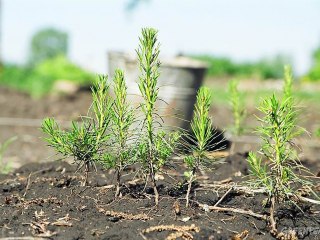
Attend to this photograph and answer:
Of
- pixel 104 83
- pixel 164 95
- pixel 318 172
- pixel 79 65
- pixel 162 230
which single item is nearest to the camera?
pixel 162 230

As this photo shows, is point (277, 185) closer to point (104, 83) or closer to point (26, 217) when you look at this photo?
point (104, 83)

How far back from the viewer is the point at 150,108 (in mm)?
2658

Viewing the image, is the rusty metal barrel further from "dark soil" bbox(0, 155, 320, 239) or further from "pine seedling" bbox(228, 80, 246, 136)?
"dark soil" bbox(0, 155, 320, 239)

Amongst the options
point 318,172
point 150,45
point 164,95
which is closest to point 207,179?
point 318,172

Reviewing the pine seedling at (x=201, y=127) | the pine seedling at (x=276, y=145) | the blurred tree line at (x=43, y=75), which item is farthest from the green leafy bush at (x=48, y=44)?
the pine seedling at (x=276, y=145)

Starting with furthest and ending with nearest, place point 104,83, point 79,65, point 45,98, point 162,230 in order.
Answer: point 79,65
point 45,98
point 104,83
point 162,230

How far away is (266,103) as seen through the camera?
2.57 m

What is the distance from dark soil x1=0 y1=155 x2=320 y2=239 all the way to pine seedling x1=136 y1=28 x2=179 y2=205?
11 cm

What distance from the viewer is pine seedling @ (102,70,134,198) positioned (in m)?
2.68

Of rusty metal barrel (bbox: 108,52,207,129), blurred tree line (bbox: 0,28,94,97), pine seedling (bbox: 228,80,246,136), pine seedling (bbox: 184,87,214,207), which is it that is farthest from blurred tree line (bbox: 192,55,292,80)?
pine seedling (bbox: 184,87,214,207)

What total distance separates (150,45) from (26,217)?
0.91m

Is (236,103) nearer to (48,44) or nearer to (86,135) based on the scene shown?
(86,135)

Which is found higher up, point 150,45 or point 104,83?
point 150,45

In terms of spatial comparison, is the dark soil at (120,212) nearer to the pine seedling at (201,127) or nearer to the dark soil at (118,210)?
the dark soil at (118,210)
